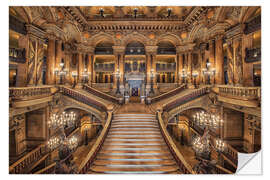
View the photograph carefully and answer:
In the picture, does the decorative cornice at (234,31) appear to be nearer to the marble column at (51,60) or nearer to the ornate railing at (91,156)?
the ornate railing at (91,156)

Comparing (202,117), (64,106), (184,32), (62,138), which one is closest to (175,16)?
(184,32)

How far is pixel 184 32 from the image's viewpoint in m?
13.7

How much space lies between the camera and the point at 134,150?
19.4ft

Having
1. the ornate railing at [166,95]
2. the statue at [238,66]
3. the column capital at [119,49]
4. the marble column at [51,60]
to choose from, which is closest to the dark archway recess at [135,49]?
the column capital at [119,49]

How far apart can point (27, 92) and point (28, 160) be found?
3815mm

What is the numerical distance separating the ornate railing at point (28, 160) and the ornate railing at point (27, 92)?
3.21 m

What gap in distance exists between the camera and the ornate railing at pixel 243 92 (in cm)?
578

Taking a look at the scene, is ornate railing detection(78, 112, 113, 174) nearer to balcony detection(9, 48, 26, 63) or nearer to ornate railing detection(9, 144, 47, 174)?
ornate railing detection(9, 144, 47, 174)

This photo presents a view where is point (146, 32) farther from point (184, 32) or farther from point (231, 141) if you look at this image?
point (231, 141)

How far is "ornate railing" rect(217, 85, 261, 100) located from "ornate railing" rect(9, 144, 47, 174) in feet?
37.5

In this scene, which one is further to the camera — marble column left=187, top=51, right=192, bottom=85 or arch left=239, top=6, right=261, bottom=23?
marble column left=187, top=51, right=192, bottom=85

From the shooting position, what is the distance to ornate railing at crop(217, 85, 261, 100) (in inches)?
227

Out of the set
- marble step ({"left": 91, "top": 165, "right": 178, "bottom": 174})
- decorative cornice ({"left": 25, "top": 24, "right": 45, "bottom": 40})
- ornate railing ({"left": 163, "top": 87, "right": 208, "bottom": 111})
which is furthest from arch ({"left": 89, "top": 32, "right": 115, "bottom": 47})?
marble step ({"left": 91, "top": 165, "right": 178, "bottom": 174})
